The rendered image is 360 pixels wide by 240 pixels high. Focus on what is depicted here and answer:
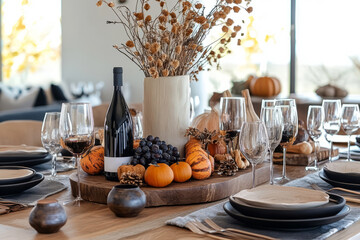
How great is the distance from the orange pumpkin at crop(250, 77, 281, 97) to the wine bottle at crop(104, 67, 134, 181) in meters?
3.30

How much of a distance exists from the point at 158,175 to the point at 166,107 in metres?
0.32

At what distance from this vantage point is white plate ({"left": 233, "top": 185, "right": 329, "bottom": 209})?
3.52ft

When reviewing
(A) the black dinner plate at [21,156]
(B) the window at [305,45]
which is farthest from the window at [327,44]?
(A) the black dinner plate at [21,156]

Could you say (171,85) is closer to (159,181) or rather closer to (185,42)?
(185,42)

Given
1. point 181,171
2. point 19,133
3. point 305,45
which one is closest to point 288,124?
point 181,171

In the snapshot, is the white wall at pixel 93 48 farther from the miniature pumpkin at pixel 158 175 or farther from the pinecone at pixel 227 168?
the miniature pumpkin at pixel 158 175

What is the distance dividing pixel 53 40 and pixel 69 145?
6010mm

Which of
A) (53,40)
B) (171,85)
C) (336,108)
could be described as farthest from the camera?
(53,40)

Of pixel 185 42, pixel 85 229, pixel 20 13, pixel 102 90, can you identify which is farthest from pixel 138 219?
pixel 20 13

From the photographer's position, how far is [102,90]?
644 centimetres

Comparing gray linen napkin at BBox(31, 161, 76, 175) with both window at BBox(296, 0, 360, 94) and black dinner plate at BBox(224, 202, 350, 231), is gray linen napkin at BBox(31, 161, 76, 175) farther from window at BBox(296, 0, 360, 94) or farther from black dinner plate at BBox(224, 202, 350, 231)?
window at BBox(296, 0, 360, 94)

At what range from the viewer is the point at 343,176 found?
4.67 feet

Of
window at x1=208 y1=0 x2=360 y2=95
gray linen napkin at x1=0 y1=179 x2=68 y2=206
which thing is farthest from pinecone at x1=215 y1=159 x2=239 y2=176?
window at x1=208 y1=0 x2=360 y2=95

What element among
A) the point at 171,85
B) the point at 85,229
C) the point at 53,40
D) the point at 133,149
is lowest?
the point at 85,229
